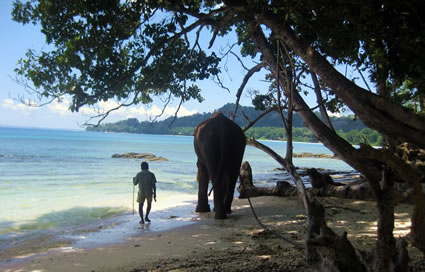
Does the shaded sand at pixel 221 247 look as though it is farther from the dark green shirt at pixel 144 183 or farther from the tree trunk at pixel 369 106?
the tree trunk at pixel 369 106

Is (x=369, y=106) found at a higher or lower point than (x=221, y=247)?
higher

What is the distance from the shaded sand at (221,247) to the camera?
455 cm

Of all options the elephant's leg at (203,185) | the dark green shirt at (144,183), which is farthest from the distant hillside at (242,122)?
the elephant's leg at (203,185)

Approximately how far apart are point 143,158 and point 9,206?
26862mm

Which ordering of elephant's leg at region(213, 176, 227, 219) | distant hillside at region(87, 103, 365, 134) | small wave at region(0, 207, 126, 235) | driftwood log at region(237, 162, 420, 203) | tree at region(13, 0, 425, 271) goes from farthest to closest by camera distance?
1. distant hillside at region(87, 103, 365, 134)
2. driftwood log at region(237, 162, 420, 203)
3. small wave at region(0, 207, 126, 235)
4. elephant's leg at region(213, 176, 227, 219)
5. tree at region(13, 0, 425, 271)

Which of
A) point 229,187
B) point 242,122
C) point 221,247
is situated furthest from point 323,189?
point 221,247

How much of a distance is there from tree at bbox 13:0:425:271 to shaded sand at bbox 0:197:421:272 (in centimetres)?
100

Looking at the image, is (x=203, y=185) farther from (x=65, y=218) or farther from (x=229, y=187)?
(x=65, y=218)

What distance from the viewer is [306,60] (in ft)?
17.2

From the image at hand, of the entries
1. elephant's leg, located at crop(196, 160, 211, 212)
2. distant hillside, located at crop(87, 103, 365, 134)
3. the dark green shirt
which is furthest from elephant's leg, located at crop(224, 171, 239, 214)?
distant hillside, located at crop(87, 103, 365, 134)

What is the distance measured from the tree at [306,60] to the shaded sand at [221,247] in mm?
999

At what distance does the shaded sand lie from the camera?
14.9 ft

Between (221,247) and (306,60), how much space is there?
9.94ft

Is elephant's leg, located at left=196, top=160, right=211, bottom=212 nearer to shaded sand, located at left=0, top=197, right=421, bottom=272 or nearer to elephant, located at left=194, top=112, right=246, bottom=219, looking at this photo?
elephant, located at left=194, top=112, right=246, bottom=219
